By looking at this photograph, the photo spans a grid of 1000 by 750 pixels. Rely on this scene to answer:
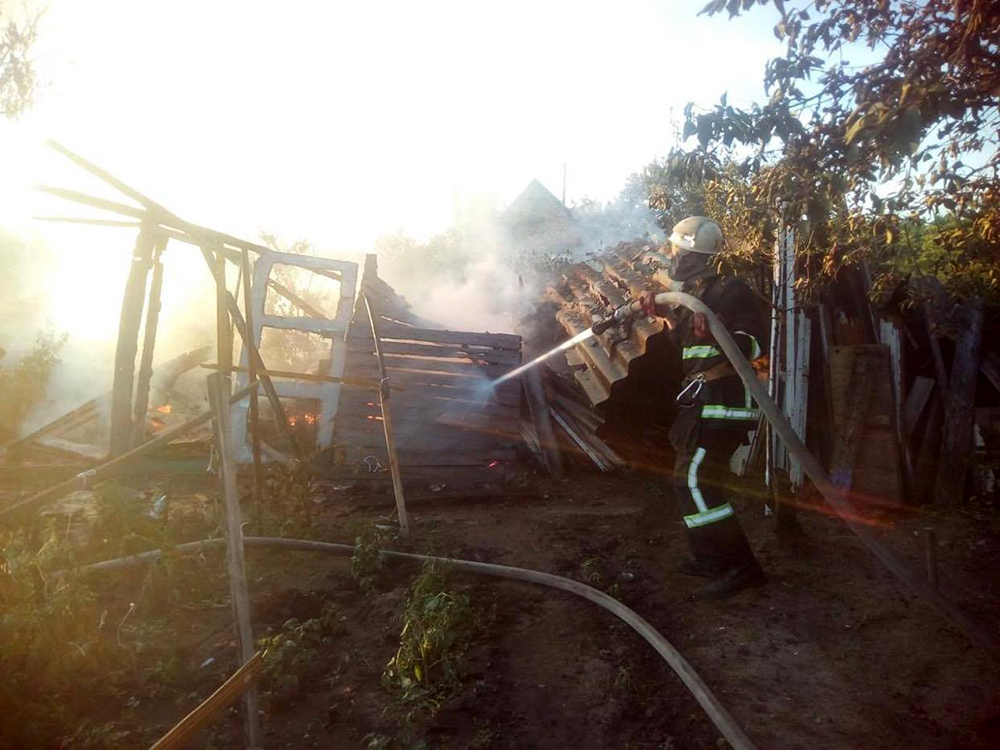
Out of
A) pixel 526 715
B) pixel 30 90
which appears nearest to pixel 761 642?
pixel 526 715

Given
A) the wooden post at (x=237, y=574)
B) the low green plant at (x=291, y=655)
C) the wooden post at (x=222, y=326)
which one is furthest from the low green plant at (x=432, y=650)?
the wooden post at (x=222, y=326)

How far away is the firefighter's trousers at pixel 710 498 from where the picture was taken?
173 inches

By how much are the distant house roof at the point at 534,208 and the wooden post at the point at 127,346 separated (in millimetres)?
25960

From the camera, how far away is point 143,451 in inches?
123

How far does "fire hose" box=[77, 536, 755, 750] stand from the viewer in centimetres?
280

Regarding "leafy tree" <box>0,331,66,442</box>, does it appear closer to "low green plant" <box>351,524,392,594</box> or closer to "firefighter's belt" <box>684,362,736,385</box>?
"low green plant" <box>351,524,392,594</box>

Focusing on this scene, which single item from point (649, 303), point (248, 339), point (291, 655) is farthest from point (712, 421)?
point (248, 339)

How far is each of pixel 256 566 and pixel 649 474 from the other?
4566mm

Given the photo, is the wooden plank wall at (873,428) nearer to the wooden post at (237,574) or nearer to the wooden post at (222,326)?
the wooden post at (222,326)

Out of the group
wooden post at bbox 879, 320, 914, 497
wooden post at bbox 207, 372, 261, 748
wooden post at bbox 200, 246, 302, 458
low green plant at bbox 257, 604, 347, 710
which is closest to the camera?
wooden post at bbox 207, 372, 261, 748

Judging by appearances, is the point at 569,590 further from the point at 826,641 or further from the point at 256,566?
the point at 256,566

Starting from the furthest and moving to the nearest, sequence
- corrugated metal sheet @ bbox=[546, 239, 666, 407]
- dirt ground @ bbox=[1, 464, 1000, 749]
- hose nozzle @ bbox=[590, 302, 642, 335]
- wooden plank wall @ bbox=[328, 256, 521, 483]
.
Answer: wooden plank wall @ bbox=[328, 256, 521, 483] → corrugated metal sheet @ bbox=[546, 239, 666, 407] → hose nozzle @ bbox=[590, 302, 642, 335] → dirt ground @ bbox=[1, 464, 1000, 749]

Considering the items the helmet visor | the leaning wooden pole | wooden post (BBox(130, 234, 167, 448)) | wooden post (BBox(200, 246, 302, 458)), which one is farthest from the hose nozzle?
the leaning wooden pole

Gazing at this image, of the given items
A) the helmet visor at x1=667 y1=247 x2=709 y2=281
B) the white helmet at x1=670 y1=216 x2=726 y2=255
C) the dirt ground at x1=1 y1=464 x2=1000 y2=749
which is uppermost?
the white helmet at x1=670 y1=216 x2=726 y2=255
